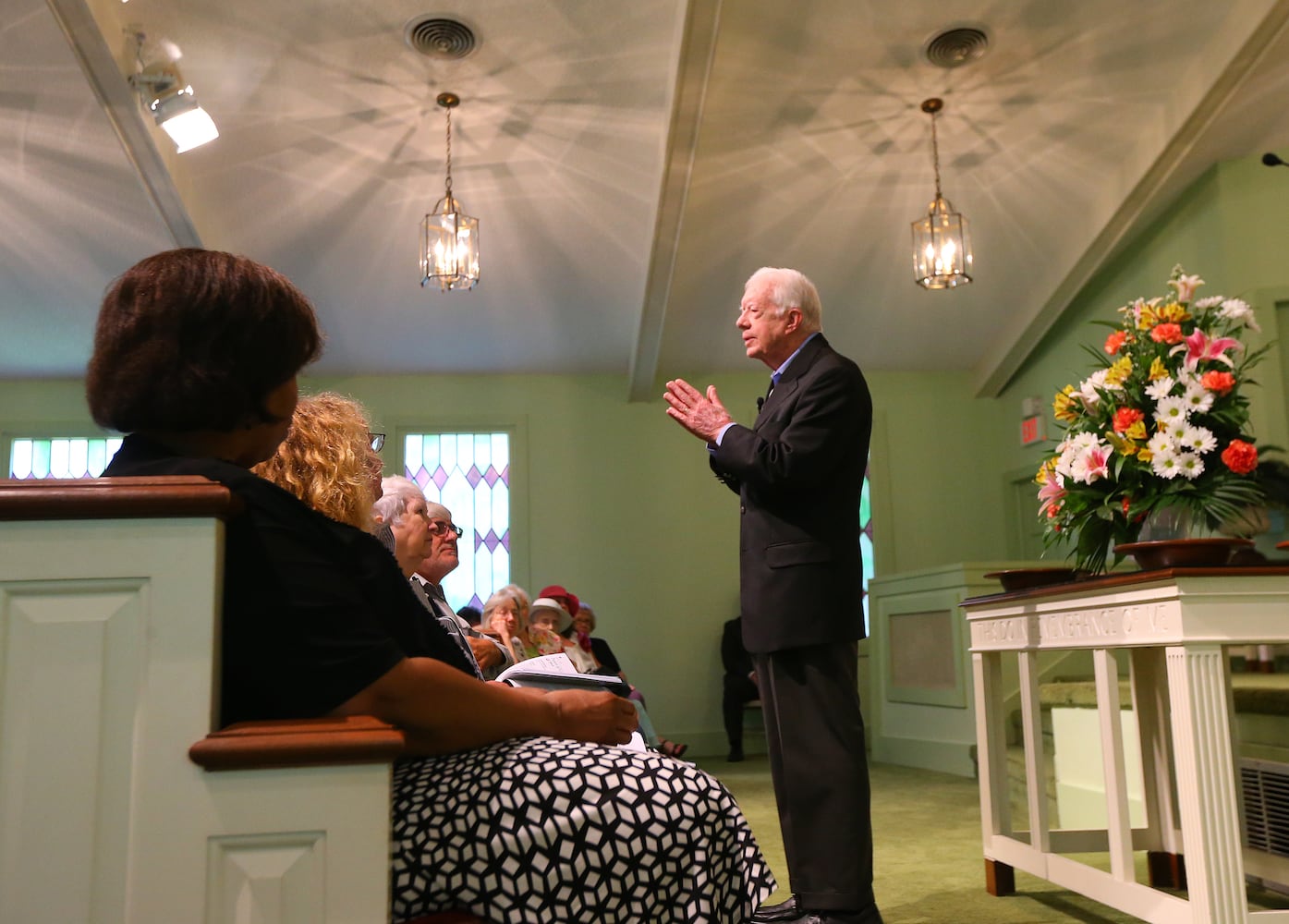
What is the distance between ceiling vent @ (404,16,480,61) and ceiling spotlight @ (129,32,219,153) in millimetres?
859

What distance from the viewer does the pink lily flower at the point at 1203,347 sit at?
8.19ft

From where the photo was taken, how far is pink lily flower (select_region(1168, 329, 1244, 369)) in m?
2.50

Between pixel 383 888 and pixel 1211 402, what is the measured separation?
210cm

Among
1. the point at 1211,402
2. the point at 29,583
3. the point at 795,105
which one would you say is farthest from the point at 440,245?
the point at 29,583

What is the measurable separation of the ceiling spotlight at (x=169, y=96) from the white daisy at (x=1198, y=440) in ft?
11.9

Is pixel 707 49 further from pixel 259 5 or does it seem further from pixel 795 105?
pixel 259 5

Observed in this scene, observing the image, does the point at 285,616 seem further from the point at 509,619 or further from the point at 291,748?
the point at 509,619

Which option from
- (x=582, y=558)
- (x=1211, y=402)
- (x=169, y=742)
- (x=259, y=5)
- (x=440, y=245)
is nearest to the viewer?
(x=169, y=742)

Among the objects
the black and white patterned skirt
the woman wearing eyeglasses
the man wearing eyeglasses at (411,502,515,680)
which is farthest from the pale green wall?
the black and white patterned skirt

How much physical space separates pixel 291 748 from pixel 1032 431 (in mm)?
6576

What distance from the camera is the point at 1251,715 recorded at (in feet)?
10.5

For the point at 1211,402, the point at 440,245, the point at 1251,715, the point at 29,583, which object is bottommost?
the point at 1251,715

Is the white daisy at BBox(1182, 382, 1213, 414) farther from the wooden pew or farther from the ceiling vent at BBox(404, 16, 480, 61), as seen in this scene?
the ceiling vent at BBox(404, 16, 480, 61)

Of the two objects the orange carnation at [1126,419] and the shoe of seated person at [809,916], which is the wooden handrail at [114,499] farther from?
the orange carnation at [1126,419]
